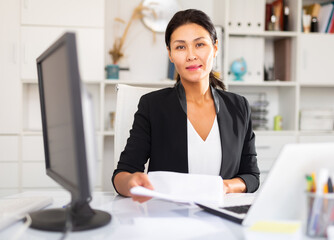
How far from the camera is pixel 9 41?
3.11 m

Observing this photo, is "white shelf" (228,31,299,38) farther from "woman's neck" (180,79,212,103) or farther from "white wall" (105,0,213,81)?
"woman's neck" (180,79,212,103)

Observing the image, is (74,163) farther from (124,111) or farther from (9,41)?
(9,41)

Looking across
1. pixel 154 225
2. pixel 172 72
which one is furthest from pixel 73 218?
pixel 172 72

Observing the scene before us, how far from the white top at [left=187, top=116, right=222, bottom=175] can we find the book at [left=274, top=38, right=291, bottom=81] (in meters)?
2.19

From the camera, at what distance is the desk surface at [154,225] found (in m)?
0.86

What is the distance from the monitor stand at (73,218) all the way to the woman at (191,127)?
53 cm

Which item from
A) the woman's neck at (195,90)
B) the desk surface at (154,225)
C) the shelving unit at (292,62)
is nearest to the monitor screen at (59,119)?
the desk surface at (154,225)

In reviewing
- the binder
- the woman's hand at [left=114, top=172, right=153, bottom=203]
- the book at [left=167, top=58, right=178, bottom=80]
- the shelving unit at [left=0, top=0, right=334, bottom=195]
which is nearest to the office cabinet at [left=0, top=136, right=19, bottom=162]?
the shelving unit at [left=0, top=0, right=334, bottom=195]

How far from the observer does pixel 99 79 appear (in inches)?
127

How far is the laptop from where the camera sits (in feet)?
2.77

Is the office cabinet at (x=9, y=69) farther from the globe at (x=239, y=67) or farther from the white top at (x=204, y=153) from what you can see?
the white top at (x=204, y=153)

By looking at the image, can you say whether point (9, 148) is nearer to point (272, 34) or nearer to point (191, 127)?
point (191, 127)

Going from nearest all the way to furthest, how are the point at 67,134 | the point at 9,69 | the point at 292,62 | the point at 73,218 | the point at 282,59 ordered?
the point at 67,134, the point at 73,218, the point at 9,69, the point at 292,62, the point at 282,59

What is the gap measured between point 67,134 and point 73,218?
0.23m
